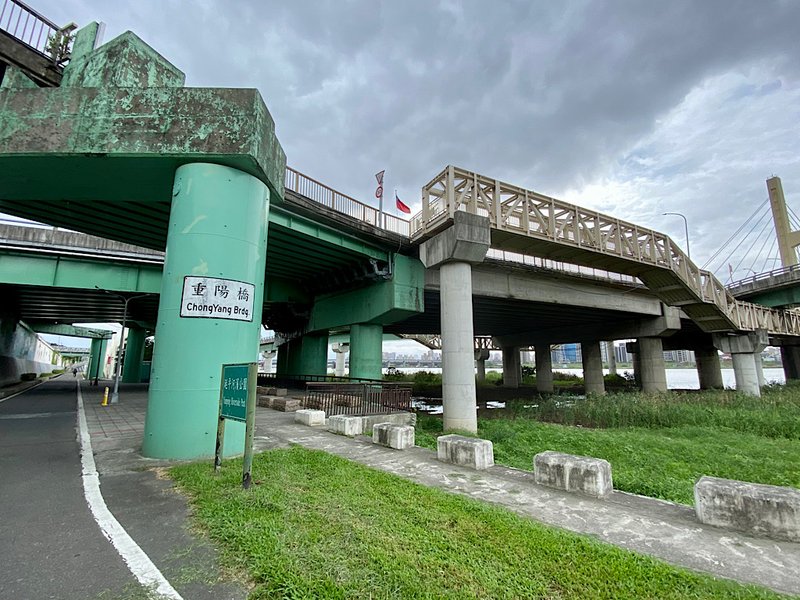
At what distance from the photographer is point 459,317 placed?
53.0 ft

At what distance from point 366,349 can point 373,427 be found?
13.9m

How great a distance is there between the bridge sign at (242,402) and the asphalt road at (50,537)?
1.70 metres

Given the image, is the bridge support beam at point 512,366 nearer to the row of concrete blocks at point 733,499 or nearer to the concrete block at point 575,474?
the concrete block at point 575,474

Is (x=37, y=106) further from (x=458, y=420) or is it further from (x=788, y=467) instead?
(x=788, y=467)

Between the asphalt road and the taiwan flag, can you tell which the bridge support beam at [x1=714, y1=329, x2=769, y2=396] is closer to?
the taiwan flag

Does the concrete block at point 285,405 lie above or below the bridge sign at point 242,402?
below

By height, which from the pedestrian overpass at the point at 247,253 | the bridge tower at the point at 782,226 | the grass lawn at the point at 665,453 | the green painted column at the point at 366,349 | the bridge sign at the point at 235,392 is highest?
the bridge tower at the point at 782,226

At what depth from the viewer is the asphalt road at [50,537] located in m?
3.27

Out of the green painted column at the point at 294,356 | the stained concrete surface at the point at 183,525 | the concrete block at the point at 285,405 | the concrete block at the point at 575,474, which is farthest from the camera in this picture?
the green painted column at the point at 294,356

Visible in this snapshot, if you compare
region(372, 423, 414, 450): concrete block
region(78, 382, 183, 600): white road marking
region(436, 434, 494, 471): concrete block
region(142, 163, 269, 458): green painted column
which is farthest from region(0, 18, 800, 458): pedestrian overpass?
region(436, 434, 494, 471): concrete block

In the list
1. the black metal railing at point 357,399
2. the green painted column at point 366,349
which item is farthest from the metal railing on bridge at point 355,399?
the green painted column at point 366,349

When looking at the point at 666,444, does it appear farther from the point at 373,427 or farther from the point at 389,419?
the point at 373,427

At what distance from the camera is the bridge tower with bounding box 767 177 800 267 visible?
52625 mm

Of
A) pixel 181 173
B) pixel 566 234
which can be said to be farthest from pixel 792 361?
pixel 181 173
